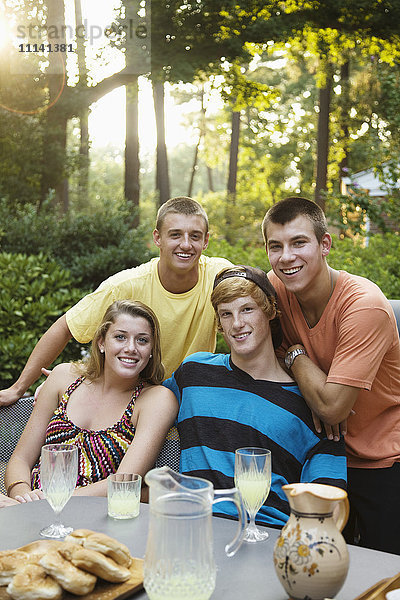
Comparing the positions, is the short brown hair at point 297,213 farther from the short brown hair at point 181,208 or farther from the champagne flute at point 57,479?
the champagne flute at point 57,479

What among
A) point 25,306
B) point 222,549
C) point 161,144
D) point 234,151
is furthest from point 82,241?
point 234,151

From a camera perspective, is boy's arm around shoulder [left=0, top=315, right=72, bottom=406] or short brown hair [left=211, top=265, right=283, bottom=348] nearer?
short brown hair [left=211, top=265, right=283, bottom=348]

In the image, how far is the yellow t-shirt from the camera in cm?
325

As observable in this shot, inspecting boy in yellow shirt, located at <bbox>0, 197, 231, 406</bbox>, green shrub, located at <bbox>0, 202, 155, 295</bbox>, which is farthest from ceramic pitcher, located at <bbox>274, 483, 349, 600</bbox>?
green shrub, located at <bbox>0, 202, 155, 295</bbox>

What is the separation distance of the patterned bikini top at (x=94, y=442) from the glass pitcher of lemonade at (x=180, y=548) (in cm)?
125

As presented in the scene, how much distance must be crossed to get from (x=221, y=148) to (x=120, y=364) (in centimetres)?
2963

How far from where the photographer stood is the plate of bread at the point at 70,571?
1401 mm

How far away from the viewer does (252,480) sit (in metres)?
1.80

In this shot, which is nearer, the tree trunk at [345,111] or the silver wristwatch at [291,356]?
the silver wristwatch at [291,356]

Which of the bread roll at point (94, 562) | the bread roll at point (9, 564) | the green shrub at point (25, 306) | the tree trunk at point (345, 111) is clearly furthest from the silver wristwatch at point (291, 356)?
the tree trunk at point (345, 111)

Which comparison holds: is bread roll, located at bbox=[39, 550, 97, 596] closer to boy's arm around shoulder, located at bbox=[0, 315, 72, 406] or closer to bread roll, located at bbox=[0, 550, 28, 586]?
bread roll, located at bbox=[0, 550, 28, 586]

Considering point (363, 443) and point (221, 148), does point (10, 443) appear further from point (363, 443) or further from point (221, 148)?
point (221, 148)

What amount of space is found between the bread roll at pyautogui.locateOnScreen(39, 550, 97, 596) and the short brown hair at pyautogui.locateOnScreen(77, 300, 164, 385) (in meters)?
1.35

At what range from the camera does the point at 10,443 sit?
9.53 feet
